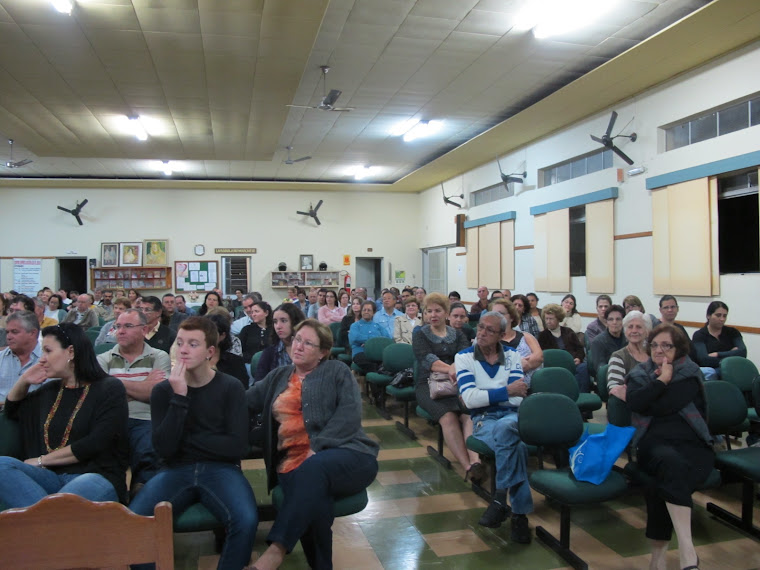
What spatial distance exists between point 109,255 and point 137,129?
19.2ft

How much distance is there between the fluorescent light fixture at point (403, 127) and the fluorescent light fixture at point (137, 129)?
4.22 meters

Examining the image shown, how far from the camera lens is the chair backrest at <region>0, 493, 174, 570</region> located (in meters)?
1.27

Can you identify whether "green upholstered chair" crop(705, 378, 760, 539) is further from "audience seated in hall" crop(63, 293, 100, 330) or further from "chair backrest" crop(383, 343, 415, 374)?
"audience seated in hall" crop(63, 293, 100, 330)

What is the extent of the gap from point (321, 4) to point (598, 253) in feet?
17.7

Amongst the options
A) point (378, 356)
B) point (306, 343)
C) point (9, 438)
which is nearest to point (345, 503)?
point (306, 343)

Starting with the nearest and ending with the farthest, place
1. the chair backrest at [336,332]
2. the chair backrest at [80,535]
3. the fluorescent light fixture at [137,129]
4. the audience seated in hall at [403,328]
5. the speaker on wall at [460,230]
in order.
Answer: the chair backrest at [80,535], the audience seated in hall at [403,328], the chair backrest at [336,332], the fluorescent light fixture at [137,129], the speaker on wall at [460,230]

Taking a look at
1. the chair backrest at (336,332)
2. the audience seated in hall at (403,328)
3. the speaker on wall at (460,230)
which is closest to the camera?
the audience seated in hall at (403,328)

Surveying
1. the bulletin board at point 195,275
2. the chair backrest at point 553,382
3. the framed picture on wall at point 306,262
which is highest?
the framed picture on wall at point 306,262

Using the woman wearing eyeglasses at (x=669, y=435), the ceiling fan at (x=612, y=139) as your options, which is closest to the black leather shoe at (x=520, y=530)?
the woman wearing eyeglasses at (x=669, y=435)

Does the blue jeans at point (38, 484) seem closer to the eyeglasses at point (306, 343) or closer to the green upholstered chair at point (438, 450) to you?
the eyeglasses at point (306, 343)

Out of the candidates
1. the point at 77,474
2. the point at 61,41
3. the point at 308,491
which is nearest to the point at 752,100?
the point at 308,491

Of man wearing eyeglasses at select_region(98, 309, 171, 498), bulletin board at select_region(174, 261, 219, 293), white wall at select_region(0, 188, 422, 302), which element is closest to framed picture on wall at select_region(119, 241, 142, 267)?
white wall at select_region(0, 188, 422, 302)

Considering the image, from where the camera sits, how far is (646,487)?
2.76 m

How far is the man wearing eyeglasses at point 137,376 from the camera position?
284cm
